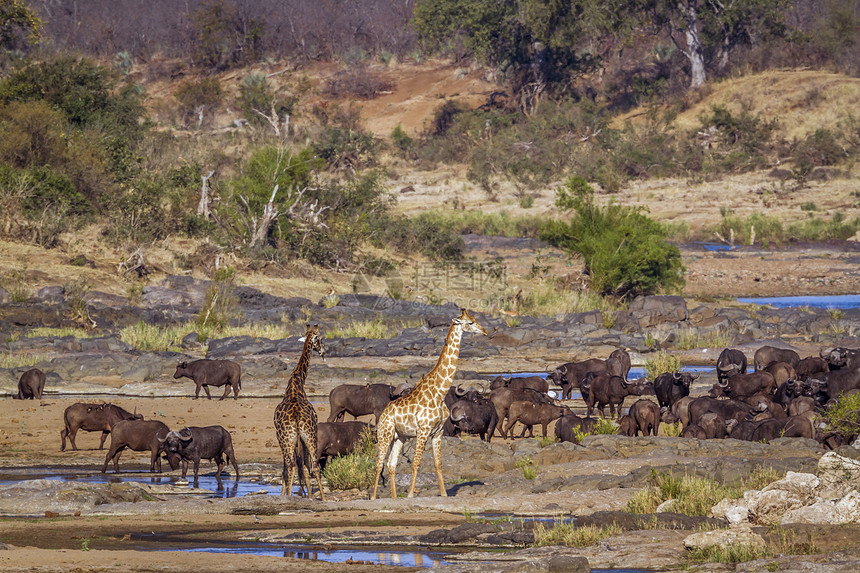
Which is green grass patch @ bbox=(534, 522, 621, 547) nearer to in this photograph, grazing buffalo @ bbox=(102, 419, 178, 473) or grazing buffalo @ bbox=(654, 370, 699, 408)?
grazing buffalo @ bbox=(102, 419, 178, 473)

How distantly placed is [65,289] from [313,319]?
266 inches

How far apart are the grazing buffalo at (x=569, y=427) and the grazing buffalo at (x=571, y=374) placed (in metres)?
5.13

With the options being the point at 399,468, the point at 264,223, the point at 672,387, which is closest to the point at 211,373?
the point at 399,468

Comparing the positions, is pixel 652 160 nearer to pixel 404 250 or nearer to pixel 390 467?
pixel 404 250

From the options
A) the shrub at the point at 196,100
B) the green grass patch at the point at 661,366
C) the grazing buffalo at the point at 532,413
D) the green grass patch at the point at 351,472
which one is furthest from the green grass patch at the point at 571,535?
the shrub at the point at 196,100

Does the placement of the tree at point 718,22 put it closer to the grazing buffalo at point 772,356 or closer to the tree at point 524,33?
the tree at point 524,33

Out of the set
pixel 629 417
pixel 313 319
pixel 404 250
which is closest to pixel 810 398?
pixel 629 417

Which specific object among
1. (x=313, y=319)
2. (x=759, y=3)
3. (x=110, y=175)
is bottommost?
(x=313, y=319)

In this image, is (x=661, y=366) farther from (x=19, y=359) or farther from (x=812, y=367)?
(x=19, y=359)

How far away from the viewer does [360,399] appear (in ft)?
59.1

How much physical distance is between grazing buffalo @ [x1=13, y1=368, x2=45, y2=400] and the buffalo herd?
0.06ft

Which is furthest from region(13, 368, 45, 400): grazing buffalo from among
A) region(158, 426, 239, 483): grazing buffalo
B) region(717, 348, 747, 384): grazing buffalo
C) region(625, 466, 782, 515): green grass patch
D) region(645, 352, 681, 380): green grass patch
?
region(625, 466, 782, 515): green grass patch

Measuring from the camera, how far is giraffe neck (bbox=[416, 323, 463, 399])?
1226cm

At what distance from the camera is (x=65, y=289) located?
104 ft
